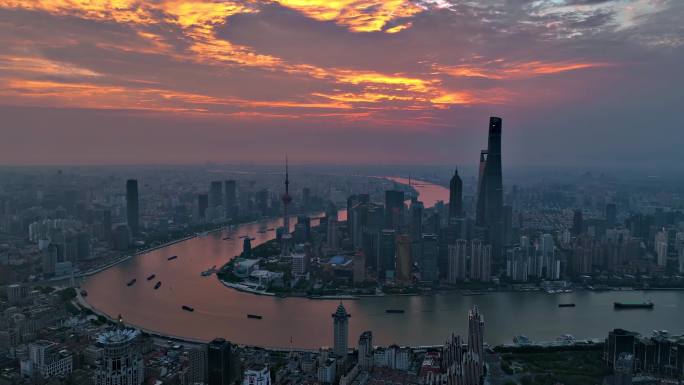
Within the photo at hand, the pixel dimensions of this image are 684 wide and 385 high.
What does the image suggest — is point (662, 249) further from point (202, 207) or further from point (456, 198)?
point (202, 207)

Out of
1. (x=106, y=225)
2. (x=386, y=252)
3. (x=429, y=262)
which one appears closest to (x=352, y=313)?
(x=429, y=262)

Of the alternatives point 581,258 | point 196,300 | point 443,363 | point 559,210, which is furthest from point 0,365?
point 559,210

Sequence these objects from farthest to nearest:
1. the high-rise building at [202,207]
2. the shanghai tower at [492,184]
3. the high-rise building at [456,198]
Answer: the high-rise building at [202,207] → the high-rise building at [456,198] → the shanghai tower at [492,184]

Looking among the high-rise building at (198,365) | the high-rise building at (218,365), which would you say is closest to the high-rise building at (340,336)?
the high-rise building at (218,365)

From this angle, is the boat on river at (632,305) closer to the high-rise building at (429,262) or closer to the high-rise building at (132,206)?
the high-rise building at (429,262)

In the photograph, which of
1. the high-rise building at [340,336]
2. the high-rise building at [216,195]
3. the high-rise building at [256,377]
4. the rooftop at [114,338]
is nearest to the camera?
the high-rise building at [256,377]

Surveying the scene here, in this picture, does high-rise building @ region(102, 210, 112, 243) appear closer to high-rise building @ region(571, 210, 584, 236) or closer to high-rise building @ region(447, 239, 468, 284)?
high-rise building @ region(447, 239, 468, 284)
